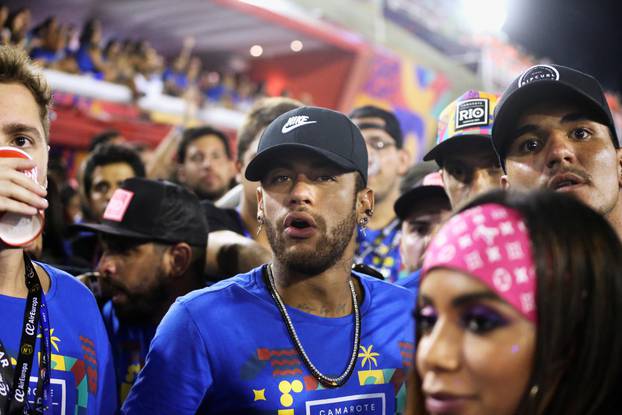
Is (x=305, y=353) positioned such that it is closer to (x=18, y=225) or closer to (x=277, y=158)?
(x=277, y=158)

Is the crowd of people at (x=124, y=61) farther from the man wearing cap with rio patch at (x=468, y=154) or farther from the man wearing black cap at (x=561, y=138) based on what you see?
the man wearing black cap at (x=561, y=138)

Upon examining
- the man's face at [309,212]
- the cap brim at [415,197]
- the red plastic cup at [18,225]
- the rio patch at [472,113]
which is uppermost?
the rio patch at [472,113]

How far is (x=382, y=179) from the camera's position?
4.58m

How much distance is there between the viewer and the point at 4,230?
1.80 meters

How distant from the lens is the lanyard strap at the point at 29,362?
1864 millimetres

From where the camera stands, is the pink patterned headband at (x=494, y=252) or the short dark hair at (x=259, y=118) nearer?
the pink patterned headband at (x=494, y=252)

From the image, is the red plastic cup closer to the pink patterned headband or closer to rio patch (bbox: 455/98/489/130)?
the pink patterned headband

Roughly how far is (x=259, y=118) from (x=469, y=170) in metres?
1.31

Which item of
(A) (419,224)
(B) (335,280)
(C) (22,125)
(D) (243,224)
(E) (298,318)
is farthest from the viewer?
(A) (419,224)

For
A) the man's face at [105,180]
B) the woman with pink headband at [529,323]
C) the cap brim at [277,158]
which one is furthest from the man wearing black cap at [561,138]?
the man's face at [105,180]

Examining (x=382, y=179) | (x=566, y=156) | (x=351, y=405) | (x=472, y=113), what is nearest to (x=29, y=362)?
(x=351, y=405)

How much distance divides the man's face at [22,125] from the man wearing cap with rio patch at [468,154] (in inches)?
67.8

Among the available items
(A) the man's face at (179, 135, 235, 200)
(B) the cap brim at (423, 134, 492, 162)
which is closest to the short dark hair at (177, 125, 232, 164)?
(A) the man's face at (179, 135, 235, 200)

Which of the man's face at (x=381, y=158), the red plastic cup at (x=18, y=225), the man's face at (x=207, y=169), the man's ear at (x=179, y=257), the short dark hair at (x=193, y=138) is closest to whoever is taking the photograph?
the red plastic cup at (x=18, y=225)
